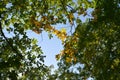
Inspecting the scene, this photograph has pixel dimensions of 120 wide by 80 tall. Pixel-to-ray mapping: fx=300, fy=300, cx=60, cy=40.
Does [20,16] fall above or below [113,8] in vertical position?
below

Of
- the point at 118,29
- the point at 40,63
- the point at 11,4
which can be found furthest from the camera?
the point at 118,29

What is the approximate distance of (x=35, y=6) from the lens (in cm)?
1608

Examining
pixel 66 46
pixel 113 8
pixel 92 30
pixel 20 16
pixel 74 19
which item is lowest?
pixel 66 46

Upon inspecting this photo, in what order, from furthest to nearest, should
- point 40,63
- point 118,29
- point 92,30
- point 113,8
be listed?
1. point 92,30
2. point 118,29
3. point 113,8
4. point 40,63

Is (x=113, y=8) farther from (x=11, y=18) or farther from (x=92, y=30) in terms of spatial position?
(x=11, y=18)

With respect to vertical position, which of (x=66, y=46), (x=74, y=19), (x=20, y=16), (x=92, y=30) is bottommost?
(x=66, y=46)

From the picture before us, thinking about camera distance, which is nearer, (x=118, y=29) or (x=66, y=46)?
(x=66, y=46)

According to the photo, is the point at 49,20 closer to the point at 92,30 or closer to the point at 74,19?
the point at 74,19

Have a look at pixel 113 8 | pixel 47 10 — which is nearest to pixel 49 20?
pixel 47 10

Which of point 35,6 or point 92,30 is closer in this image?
point 35,6

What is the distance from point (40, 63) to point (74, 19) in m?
3.18

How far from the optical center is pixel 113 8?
23.2m

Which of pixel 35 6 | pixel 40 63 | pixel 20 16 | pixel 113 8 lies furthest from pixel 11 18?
pixel 113 8

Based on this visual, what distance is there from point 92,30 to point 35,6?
49.1ft
